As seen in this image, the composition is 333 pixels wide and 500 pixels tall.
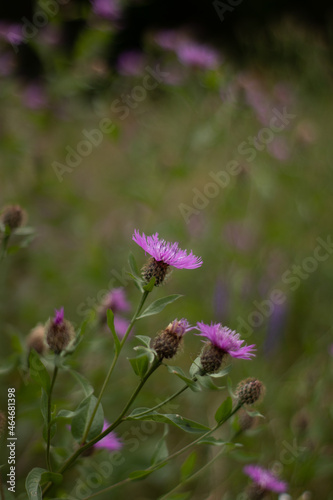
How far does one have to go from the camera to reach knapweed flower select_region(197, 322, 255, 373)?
0.74 m

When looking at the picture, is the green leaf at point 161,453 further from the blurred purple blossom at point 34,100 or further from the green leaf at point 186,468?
the blurred purple blossom at point 34,100

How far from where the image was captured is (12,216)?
1008 mm

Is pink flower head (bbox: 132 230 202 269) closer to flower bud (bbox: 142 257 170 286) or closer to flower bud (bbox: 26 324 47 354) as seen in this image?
flower bud (bbox: 142 257 170 286)

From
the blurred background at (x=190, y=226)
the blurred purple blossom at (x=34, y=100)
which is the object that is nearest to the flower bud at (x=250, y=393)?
the blurred background at (x=190, y=226)

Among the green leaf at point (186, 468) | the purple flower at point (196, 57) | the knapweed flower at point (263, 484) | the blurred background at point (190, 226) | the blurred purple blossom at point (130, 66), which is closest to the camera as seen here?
the green leaf at point (186, 468)

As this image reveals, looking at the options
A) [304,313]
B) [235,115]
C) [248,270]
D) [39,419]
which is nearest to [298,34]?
[235,115]

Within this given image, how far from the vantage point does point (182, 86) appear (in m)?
1.73

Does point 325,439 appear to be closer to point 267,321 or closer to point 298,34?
point 267,321

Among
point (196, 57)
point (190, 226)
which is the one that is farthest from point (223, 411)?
point (190, 226)

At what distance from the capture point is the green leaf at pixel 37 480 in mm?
663

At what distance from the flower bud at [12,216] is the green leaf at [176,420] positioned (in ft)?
1.58

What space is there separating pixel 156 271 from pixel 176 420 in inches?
8.4

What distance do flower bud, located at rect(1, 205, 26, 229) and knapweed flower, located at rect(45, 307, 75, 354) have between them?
251 millimetres

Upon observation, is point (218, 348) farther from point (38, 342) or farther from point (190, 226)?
point (190, 226)
